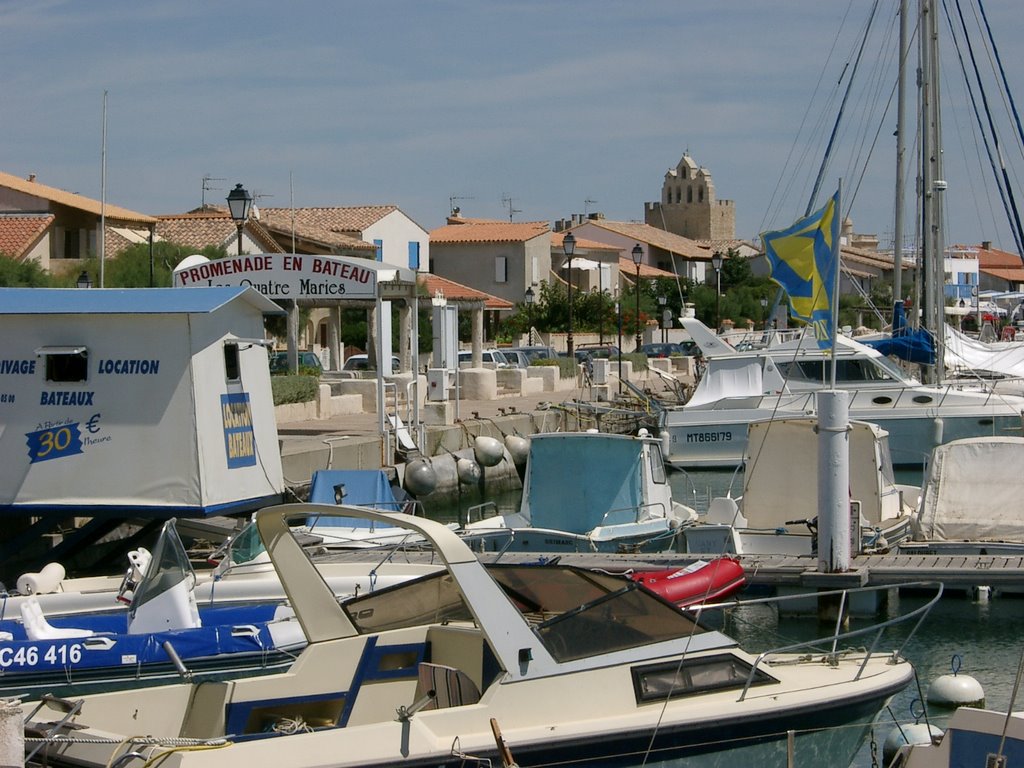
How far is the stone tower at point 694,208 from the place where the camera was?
16338 cm

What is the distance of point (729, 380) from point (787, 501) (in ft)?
48.7

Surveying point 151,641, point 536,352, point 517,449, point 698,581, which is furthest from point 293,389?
point 536,352

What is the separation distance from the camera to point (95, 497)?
15.4 m

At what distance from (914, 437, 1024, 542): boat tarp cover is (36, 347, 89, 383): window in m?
10.3

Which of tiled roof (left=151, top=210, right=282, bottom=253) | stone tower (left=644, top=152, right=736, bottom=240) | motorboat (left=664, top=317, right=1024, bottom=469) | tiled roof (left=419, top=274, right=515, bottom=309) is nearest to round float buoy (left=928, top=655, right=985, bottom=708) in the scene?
motorboat (left=664, top=317, right=1024, bottom=469)

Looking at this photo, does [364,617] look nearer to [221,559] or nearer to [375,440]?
[221,559]

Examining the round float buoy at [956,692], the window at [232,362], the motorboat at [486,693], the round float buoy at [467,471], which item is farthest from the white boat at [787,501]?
the round float buoy at [467,471]

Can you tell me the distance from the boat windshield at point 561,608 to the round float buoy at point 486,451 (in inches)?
761

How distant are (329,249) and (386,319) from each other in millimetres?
28453

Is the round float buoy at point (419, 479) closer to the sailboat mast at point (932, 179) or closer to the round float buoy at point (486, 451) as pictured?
the round float buoy at point (486, 451)

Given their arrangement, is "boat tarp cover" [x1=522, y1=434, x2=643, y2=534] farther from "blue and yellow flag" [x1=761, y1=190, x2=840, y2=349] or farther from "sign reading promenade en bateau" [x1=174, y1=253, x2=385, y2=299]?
"sign reading promenade en bateau" [x1=174, y1=253, x2=385, y2=299]

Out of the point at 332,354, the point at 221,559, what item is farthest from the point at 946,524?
the point at 332,354

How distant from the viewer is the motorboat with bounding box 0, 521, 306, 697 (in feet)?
33.2

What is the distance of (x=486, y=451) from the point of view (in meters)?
28.1
